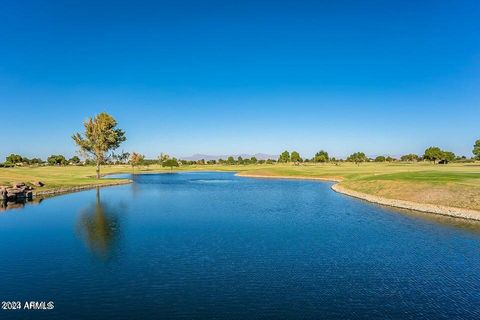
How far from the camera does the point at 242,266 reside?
26625mm

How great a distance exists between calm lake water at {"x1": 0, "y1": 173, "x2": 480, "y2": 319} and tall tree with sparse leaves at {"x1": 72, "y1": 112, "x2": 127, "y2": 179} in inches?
2980

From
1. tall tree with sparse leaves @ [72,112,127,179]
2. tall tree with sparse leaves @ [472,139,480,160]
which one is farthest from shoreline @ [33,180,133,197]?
tall tree with sparse leaves @ [472,139,480,160]

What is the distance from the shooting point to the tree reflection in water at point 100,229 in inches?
1242

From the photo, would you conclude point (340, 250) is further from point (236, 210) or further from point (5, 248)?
point (5, 248)

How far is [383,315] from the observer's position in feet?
60.9

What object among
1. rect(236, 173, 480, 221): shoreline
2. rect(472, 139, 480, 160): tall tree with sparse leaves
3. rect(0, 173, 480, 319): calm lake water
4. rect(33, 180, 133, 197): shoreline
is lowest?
rect(0, 173, 480, 319): calm lake water

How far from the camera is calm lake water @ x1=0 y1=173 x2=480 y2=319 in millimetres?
19516

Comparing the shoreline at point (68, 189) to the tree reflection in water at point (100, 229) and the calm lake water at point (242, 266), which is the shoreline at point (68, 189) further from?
the calm lake water at point (242, 266)

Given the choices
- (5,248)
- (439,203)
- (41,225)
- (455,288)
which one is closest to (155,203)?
(41,225)

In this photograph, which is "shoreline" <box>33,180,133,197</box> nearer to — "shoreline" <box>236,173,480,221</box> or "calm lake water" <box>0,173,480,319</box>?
"calm lake water" <box>0,173,480,319</box>

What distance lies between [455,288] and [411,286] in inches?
107

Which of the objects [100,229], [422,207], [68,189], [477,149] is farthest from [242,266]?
[477,149]

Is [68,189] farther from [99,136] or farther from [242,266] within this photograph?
[242,266]

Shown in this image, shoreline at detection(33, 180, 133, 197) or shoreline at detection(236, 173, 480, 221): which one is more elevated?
shoreline at detection(33, 180, 133, 197)
